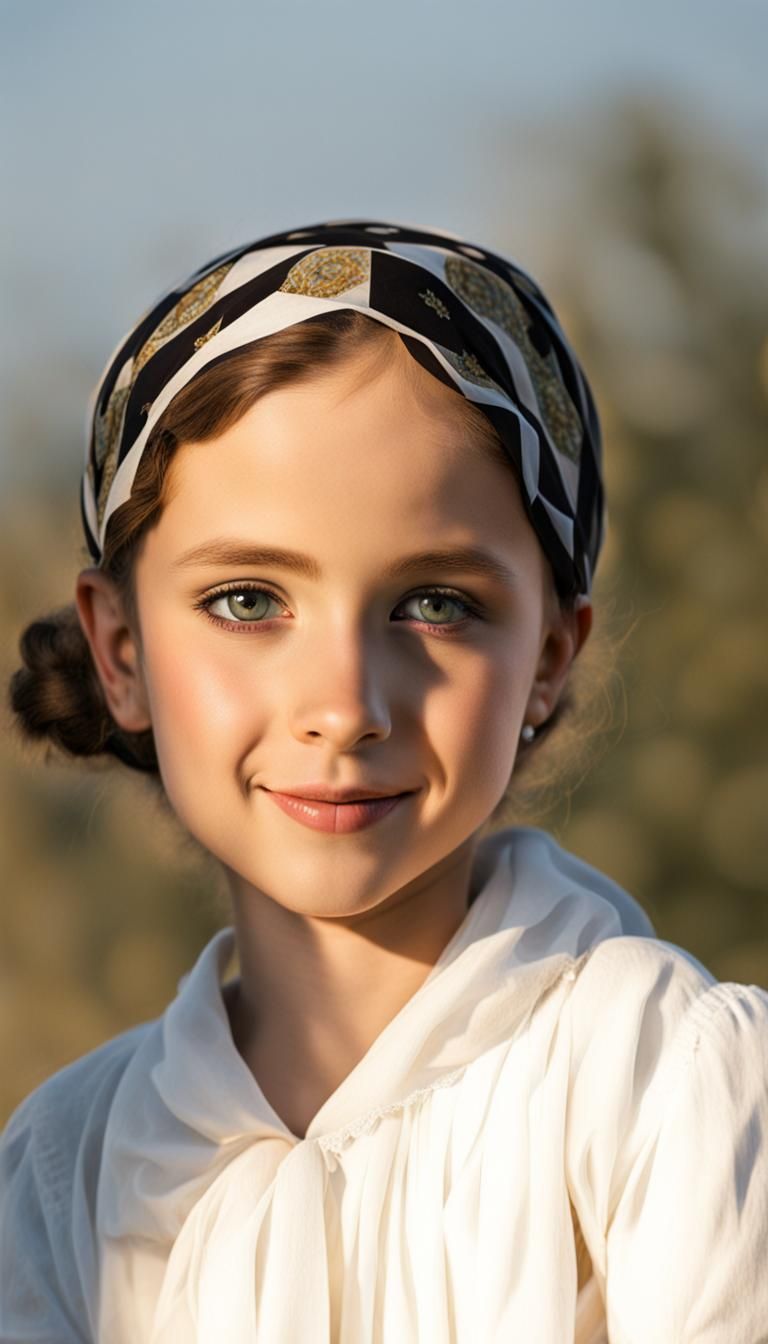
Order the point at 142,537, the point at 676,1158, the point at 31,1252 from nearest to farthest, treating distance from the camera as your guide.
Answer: the point at 676,1158 → the point at 142,537 → the point at 31,1252

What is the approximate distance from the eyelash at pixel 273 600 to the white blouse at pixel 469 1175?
30cm

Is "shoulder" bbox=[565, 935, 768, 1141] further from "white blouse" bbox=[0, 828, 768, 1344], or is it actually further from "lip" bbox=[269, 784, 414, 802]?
"lip" bbox=[269, 784, 414, 802]

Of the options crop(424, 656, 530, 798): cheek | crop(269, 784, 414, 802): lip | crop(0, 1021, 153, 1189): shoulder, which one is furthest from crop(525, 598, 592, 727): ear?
crop(0, 1021, 153, 1189): shoulder

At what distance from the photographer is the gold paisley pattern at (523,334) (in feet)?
5.03

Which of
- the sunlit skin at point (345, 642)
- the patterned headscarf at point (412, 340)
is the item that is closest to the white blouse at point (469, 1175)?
the sunlit skin at point (345, 642)

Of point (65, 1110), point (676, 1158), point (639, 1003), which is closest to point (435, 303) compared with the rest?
point (639, 1003)

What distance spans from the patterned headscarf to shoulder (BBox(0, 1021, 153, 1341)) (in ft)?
1.91

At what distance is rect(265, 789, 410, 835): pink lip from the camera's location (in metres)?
1.43

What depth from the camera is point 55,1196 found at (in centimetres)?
168

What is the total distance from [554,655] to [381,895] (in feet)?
1.05

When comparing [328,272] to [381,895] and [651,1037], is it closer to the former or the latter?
[381,895]

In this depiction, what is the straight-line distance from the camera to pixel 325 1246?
55.9 inches

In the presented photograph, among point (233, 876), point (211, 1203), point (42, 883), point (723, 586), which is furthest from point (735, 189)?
point (211, 1203)

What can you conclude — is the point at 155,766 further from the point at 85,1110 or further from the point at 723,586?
the point at 723,586
